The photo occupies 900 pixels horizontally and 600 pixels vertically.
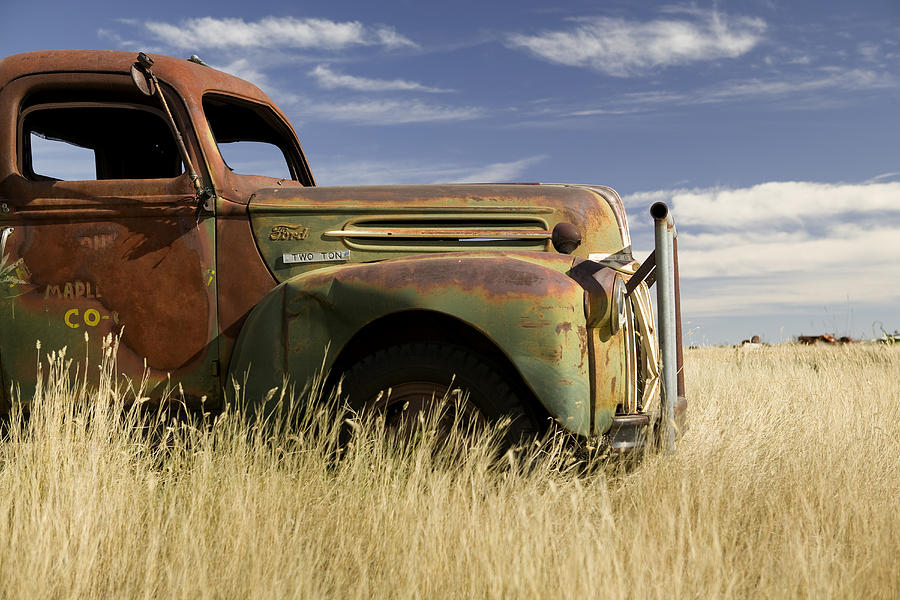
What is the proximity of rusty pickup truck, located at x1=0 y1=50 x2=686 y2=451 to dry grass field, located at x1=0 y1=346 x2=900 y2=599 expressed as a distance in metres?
0.28

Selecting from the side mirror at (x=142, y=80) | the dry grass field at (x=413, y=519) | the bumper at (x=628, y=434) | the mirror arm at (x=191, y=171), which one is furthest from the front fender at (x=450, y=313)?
the side mirror at (x=142, y=80)

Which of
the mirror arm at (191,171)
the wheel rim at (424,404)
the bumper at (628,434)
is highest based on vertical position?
the mirror arm at (191,171)

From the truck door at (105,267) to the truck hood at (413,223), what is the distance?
0.37 meters

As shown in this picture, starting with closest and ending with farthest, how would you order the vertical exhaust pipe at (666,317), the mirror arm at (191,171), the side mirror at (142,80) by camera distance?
the vertical exhaust pipe at (666,317)
the side mirror at (142,80)
the mirror arm at (191,171)

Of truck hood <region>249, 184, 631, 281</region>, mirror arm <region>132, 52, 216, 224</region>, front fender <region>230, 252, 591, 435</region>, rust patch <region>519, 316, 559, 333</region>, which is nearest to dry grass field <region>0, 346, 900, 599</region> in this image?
front fender <region>230, 252, 591, 435</region>

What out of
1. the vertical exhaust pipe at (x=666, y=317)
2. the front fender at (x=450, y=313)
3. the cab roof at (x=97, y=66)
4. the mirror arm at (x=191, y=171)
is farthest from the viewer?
the cab roof at (x=97, y=66)

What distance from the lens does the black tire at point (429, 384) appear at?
3.62 m

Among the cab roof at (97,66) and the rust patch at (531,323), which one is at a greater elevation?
the cab roof at (97,66)

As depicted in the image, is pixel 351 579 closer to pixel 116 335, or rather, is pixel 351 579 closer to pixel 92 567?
pixel 92 567

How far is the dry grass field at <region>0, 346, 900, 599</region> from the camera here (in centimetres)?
276

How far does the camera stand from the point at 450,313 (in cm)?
355

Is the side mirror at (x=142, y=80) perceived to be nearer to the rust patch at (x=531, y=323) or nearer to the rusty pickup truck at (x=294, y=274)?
the rusty pickup truck at (x=294, y=274)

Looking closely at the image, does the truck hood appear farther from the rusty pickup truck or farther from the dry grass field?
the dry grass field

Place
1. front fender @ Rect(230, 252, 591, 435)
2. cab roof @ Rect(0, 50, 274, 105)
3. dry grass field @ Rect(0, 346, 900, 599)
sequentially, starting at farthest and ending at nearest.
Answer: cab roof @ Rect(0, 50, 274, 105) < front fender @ Rect(230, 252, 591, 435) < dry grass field @ Rect(0, 346, 900, 599)
